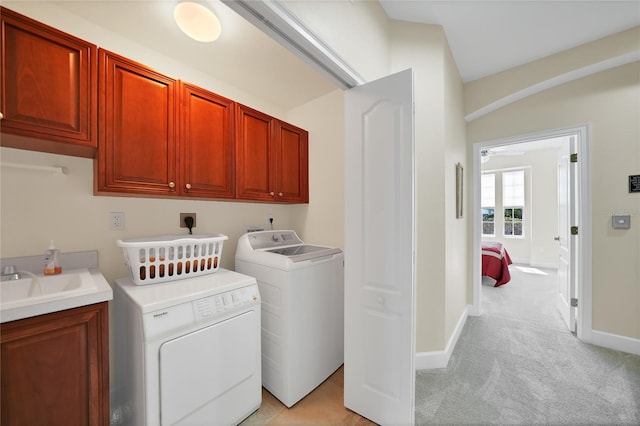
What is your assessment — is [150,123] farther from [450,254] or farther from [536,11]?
[536,11]

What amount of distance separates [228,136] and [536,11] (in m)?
2.60

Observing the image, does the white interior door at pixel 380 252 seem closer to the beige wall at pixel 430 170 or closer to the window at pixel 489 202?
the beige wall at pixel 430 170

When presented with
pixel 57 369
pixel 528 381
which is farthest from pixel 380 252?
pixel 528 381

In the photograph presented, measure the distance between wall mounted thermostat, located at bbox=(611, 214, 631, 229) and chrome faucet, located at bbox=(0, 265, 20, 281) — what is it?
4476mm

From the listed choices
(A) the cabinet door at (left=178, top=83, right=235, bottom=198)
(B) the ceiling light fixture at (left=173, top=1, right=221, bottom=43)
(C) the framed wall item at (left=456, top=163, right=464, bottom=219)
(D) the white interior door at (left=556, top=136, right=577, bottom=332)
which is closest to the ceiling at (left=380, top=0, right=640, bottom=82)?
(D) the white interior door at (left=556, top=136, right=577, bottom=332)

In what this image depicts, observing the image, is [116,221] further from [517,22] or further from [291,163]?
[517,22]

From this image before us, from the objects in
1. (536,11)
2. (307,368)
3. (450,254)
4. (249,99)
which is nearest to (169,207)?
(249,99)

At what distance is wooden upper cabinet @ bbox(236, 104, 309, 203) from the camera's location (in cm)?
203

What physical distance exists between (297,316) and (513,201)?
21.9 feet

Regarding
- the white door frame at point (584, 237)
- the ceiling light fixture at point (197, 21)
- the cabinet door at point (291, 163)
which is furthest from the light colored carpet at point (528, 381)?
the ceiling light fixture at point (197, 21)

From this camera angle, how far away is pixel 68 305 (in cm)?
99

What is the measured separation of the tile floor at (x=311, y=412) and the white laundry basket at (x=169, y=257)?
995 millimetres

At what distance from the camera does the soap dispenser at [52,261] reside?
1.29 meters

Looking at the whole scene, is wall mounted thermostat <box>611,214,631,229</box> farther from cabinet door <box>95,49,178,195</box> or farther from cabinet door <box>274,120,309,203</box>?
cabinet door <box>95,49,178,195</box>
